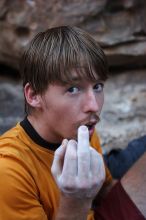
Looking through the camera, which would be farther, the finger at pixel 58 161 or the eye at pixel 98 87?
the eye at pixel 98 87

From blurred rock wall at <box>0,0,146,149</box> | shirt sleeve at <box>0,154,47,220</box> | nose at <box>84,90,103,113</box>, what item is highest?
blurred rock wall at <box>0,0,146,149</box>

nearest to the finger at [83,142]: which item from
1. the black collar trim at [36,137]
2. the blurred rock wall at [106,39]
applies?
the black collar trim at [36,137]

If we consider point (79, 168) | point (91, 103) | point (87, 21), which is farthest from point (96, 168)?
point (87, 21)

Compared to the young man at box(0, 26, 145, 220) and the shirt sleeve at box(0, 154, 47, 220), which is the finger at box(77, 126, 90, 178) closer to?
the young man at box(0, 26, 145, 220)

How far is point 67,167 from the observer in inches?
41.0

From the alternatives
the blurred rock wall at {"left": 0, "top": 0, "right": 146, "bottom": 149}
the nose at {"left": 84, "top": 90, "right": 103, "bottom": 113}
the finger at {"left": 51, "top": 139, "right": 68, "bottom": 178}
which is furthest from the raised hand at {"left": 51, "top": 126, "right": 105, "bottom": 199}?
the blurred rock wall at {"left": 0, "top": 0, "right": 146, "bottom": 149}

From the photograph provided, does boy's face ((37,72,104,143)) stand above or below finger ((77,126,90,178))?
above

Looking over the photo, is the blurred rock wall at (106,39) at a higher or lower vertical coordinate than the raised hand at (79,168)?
higher

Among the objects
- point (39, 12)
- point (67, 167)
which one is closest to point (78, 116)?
point (67, 167)

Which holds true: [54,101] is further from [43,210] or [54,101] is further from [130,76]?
[130,76]

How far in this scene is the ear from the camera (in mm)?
1280

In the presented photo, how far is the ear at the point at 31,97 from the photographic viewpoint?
128 centimetres

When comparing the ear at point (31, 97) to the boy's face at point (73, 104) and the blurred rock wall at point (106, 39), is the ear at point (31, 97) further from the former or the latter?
the blurred rock wall at point (106, 39)

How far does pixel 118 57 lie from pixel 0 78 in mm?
611
